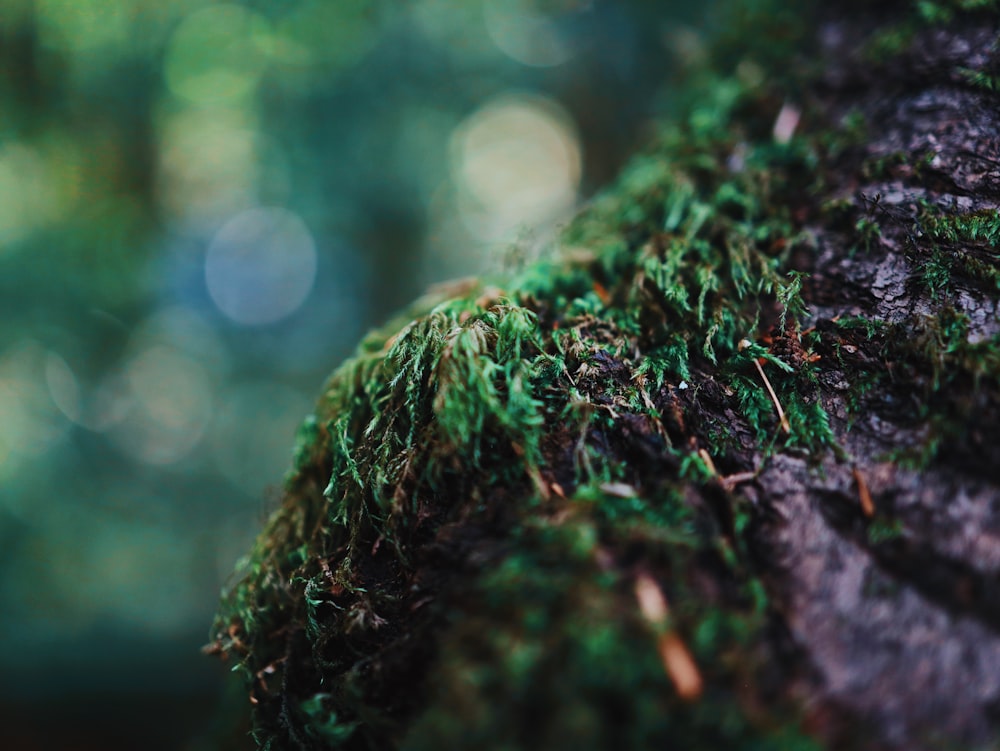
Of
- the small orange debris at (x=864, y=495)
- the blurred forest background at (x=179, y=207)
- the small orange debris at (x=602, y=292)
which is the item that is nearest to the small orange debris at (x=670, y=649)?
the small orange debris at (x=864, y=495)

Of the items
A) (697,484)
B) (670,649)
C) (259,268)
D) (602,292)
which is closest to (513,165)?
(259,268)

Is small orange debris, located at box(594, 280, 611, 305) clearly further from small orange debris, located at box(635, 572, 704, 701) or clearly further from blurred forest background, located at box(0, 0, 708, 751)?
blurred forest background, located at box(0, 0, 708, 751)

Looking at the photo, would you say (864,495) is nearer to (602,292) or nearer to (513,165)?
(602,292)

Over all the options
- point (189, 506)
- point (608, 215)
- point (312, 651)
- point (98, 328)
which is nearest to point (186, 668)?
point (189, 506)

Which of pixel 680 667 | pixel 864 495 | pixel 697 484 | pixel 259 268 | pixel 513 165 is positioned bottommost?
pixel 680 667

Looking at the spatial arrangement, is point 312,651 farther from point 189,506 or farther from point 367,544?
point 189,506

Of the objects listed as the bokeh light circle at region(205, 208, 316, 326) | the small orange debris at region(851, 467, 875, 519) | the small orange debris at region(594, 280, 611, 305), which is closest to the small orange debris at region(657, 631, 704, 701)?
the small orange debris at region(851, 467, 875, 519)
